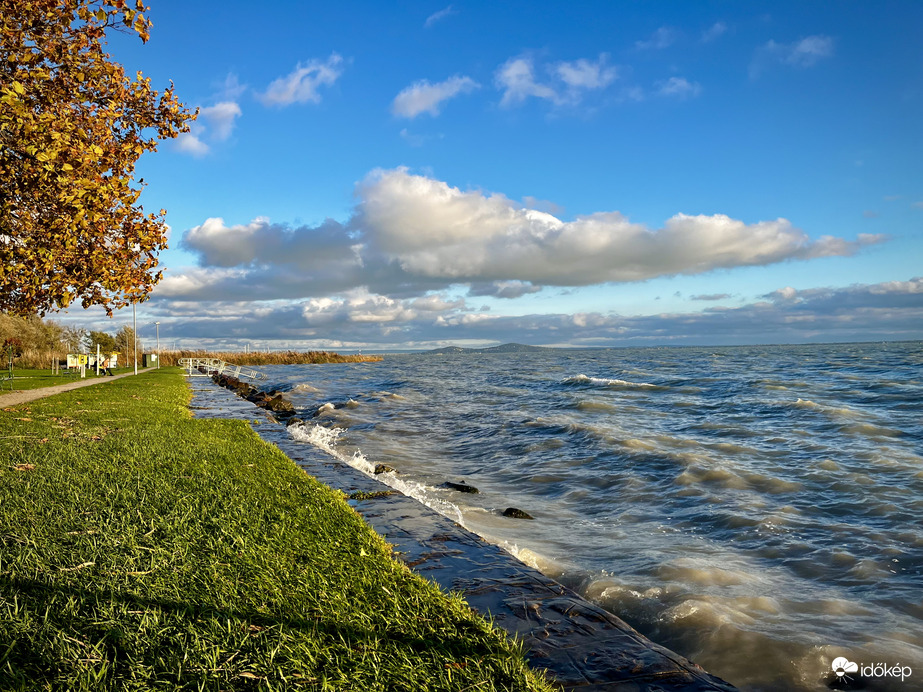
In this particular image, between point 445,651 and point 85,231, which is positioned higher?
point 85,231

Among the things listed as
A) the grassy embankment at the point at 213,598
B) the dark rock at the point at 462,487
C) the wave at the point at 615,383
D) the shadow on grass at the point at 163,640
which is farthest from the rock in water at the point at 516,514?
the wave at the point at 615,383

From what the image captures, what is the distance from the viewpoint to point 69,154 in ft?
22.3

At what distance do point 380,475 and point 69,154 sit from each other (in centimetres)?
692

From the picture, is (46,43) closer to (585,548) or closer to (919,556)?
(585,548)

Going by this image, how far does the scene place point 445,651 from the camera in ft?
10.4

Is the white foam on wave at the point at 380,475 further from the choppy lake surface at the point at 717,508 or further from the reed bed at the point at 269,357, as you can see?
the reed bed at the point at 269,357

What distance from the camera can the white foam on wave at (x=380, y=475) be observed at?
8.57m

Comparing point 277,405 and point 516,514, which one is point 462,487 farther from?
point 277,405

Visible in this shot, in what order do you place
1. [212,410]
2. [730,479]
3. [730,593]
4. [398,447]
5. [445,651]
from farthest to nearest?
[212,410]
[398,447]
[730,479]
[730,593]
[445,651]

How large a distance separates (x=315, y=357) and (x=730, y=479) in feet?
330

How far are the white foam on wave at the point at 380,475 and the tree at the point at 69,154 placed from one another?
5123 mm

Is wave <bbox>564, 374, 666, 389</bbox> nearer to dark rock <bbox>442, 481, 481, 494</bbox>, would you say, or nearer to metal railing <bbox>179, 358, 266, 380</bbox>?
dark rock <bbox>442, 481, 481, 494</bbox>

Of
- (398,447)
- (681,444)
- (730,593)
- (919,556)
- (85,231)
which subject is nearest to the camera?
(730,593)

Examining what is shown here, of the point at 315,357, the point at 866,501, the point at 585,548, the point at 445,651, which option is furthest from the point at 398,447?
the point at 315,357
